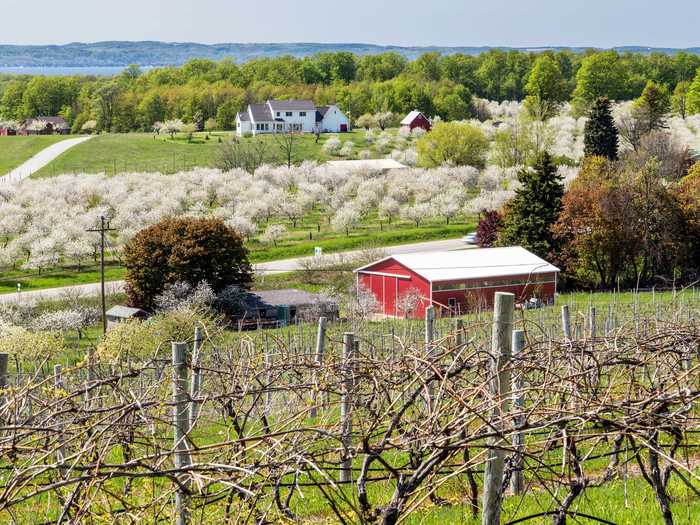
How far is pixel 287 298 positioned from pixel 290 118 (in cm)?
5942

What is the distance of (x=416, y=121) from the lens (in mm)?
90625

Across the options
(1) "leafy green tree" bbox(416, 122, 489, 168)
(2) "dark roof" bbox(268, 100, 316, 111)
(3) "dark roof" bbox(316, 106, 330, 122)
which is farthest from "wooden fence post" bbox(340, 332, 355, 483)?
(3) "dark roof" bbox(316, 106, 330, 122)

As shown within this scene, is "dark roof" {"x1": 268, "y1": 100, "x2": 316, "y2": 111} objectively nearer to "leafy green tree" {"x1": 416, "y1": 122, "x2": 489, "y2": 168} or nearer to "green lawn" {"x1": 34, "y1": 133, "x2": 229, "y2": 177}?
"green lawn" {"x1": 34, "y1": 133, "x2": 229, "y2": 177}

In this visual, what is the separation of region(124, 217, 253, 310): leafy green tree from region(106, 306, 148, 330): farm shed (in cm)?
61

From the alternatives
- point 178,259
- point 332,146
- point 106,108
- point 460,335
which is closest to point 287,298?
point 178,259

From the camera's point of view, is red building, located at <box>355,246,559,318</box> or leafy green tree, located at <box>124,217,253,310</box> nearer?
red building, located at <box>355,246,559,318</box>

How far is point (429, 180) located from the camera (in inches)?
2338

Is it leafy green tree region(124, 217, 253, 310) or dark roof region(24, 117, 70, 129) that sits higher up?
dark roof region(24, 117, 70, 129)

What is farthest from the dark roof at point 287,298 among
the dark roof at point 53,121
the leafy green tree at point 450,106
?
the dark roof at point 53,121

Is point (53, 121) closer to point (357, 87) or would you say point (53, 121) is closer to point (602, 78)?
point (357, 87)

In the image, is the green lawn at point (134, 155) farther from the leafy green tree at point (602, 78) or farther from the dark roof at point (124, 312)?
the leafy green tree at point (602, 78)

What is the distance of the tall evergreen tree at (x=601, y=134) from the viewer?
5772 cm

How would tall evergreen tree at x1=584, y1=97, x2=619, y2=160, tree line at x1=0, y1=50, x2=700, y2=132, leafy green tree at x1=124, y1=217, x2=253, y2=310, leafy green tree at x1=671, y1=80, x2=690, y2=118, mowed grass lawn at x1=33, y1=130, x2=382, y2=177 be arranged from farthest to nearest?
tree line at x1=0, y1=50, x2=700, y2=132, leafy green tree at x1=671, y1=80, x2=690, y2=118, mowed grass lawn at x1=33, y1=130, x2=382, y2=177, tall evergreen tree at x1=584, y1=97, x2=619, y2=160, leafy green tree at x1=124, y1=217, x2=253, y2=310

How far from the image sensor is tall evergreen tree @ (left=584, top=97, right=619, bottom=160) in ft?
189
